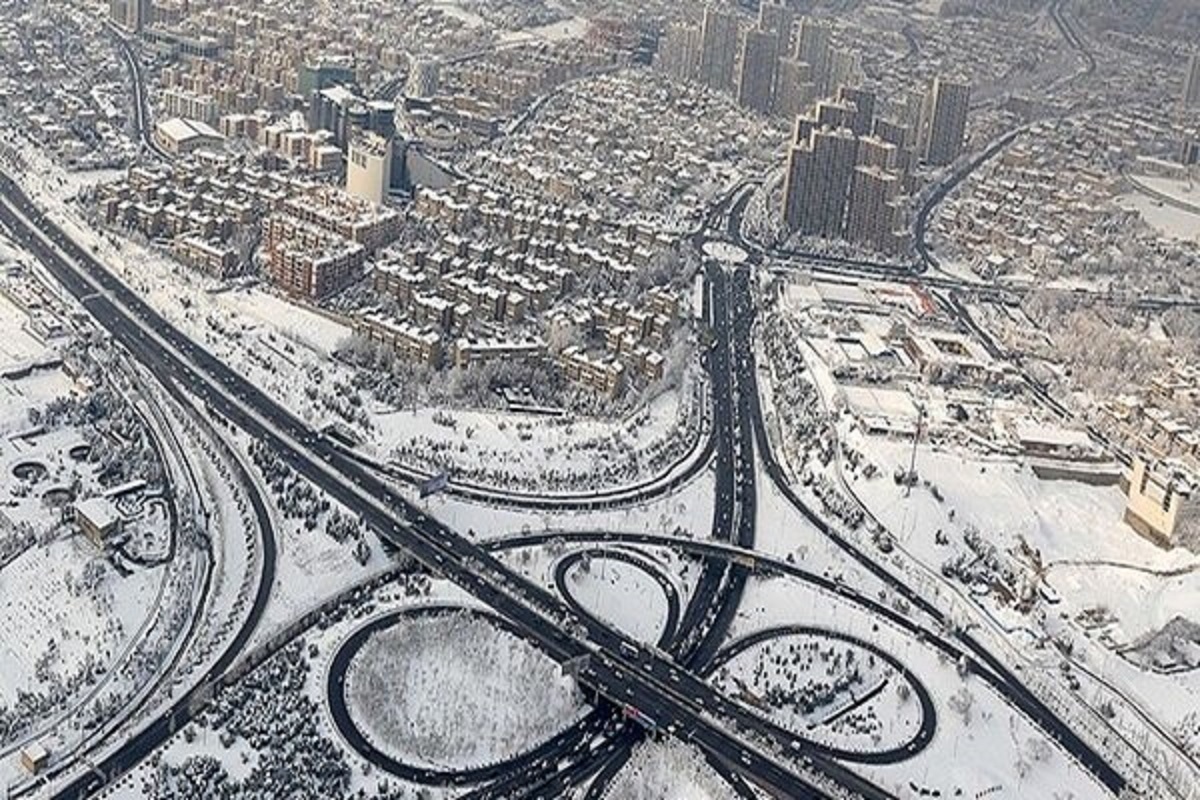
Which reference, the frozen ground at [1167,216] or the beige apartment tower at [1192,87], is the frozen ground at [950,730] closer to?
the frozen ground at [1167,216]

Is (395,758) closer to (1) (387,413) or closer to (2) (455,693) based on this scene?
(2) (455,693)

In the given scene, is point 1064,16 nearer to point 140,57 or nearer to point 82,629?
point 140,57

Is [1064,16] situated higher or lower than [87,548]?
higher

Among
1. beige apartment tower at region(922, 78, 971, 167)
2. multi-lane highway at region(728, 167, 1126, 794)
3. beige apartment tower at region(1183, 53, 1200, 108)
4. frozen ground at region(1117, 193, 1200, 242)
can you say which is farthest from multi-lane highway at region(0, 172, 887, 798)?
beige apartment tower at region(1183, 53, 1200, 108)

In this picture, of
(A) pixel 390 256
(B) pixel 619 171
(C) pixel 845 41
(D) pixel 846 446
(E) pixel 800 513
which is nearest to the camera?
(E) pixel 800 513

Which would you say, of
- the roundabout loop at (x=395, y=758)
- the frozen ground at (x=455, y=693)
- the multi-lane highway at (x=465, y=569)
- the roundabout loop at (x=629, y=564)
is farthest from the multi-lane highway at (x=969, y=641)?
the frozen ground at (x=455, y=693)

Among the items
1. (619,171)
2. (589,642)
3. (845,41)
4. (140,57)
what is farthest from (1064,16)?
(589,642)

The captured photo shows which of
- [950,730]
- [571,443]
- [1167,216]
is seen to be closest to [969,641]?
[950,730]

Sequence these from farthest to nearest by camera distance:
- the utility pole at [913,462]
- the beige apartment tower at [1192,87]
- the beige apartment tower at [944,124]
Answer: the beige apartment tower at [1192,87]
the beige apartment tower at [944,124]
the utility pole at [913,462]

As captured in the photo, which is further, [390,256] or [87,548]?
[390,256]
